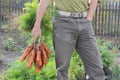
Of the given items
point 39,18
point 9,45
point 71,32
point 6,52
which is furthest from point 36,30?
point 9,45

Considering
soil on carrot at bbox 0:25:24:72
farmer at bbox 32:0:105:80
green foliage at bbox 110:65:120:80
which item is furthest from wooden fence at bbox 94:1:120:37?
farmer at bbox 32:0:105:80

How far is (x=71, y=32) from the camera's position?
532cm

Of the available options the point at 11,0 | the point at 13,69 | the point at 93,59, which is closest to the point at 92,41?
the point at 93,59

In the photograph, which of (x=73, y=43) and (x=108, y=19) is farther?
(x=108, y=19)

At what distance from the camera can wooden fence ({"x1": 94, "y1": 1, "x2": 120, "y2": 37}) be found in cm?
1266

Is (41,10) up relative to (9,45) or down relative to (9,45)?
up

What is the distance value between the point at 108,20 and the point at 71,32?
749 cm

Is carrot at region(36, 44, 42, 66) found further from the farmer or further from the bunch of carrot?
the farmer

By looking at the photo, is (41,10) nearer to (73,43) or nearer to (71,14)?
(71,14)

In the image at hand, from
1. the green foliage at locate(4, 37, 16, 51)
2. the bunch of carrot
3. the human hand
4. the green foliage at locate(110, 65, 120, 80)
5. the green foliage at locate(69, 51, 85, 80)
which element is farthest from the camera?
the green foliage at locate(4, 37, 16, 51)

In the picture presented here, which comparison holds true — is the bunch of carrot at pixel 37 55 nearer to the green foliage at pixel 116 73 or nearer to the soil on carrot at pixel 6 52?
the green foliage at pixel 116 73

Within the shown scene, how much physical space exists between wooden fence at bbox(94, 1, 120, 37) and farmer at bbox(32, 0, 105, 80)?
7.23 metres

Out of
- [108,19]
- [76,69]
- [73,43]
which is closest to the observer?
[73,43]

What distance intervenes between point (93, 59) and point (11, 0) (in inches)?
332
